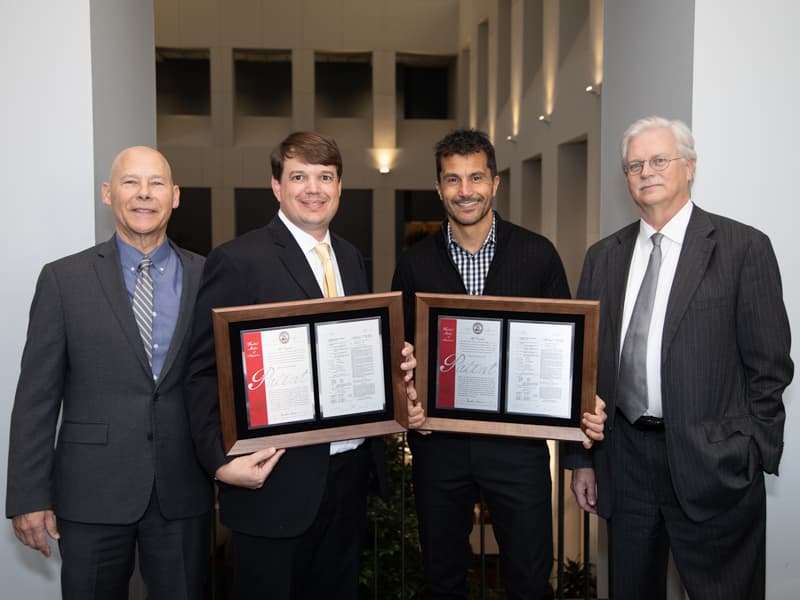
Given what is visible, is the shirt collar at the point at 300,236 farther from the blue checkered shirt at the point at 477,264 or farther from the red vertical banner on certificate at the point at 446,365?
the blue checkered shirt at the point at 477,264

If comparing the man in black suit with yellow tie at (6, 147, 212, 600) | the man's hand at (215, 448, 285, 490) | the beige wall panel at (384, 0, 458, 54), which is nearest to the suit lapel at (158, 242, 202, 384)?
the man in black suit with yellow tie at (6, 147, 212, 600)

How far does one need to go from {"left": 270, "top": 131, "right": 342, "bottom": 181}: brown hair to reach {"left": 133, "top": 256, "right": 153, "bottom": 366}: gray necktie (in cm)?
59

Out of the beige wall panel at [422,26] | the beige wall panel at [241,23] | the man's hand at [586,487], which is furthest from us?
the beige wall panel at [422,26]

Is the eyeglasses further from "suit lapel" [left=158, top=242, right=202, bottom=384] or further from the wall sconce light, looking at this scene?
the wall sconce light

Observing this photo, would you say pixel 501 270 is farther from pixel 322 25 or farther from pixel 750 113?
pixel 322 25

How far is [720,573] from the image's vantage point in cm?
247

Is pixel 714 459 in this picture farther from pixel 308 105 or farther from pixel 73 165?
pixel 308 105

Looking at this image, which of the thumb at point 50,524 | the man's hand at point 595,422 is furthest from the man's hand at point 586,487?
the thumb at point 50,524

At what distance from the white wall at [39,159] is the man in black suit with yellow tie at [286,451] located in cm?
104

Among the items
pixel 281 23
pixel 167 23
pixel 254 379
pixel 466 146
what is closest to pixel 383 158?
pixel 281 23

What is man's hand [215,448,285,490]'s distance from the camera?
2.20 m

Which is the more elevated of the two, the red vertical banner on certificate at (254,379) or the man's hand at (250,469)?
the red vertical banner on certificate at (254,379)

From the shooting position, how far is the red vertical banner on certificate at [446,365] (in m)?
2.53

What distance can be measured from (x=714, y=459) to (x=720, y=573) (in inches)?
17.0
